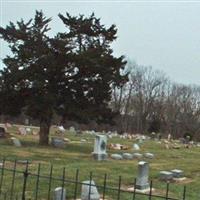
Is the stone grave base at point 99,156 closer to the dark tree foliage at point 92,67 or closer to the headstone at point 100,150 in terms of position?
the headstone at point 100,150

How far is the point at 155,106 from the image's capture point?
93.1m

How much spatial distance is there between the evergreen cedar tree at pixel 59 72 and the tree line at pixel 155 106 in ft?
178

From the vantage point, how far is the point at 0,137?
30141mm

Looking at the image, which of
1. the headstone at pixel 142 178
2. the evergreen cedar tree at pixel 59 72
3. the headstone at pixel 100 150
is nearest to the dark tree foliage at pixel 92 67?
the evergreen cedar tree at pixel 59 72

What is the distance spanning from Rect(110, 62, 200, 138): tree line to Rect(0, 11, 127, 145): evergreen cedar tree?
54150mm

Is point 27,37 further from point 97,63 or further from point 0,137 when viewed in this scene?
point 0,137

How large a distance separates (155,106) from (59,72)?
6665 centimetres

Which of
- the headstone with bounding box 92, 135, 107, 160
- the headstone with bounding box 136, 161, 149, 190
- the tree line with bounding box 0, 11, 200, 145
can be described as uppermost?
the tree line with bounding box 0, 11, 200, 145

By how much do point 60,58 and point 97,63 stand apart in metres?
2.11

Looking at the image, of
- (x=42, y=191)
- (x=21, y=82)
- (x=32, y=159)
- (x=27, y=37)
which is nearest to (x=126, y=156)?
(x=32, y=159)

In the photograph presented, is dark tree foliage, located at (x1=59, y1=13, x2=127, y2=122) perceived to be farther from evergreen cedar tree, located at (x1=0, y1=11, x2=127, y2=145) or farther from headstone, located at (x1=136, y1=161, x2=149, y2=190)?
headstone, located at (x1=136, y1=161, x2=149, y2=190)

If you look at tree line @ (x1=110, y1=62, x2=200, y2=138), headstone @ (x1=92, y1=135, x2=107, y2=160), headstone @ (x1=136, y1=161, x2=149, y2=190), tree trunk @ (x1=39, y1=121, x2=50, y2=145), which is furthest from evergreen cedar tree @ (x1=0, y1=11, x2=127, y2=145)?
tree line @ (x1=110, y1=62, x2=200, y2=138)

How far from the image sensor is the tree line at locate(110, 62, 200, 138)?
287 feet

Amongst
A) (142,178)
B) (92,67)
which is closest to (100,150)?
(92,67)
